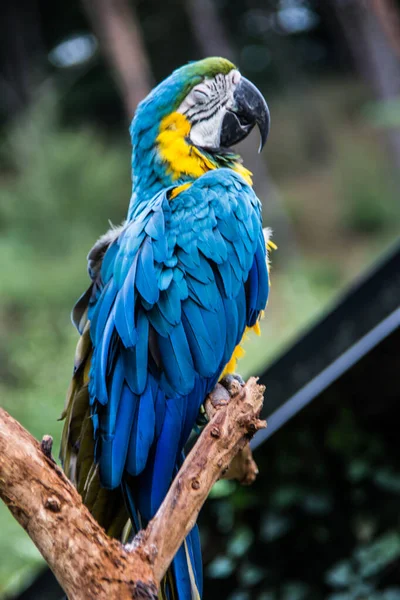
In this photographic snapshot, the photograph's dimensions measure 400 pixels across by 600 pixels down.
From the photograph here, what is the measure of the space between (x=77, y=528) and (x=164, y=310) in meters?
0.56

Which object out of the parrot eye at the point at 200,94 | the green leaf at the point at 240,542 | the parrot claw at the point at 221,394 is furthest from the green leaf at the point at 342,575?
the parrot eye at the point at 200,94

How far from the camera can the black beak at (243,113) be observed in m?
1.76

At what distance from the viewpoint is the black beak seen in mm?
1758

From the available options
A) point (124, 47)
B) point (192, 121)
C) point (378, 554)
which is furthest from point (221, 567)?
point (124, 47)

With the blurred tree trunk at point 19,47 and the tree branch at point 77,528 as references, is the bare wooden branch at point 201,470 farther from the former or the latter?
→ the blurred tree trunk at point 19,47

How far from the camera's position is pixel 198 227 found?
1524mm

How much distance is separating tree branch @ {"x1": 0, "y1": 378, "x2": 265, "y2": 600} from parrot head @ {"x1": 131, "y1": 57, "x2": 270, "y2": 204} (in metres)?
0.85

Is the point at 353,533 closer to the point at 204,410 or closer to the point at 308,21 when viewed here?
the point at 204,410

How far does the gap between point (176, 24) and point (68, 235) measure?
5.32 metres

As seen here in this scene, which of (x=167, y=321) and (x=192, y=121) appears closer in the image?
(x=167, y=321)

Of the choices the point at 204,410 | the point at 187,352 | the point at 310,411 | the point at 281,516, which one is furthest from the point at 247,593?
the point at 187,352

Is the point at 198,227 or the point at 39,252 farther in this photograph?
the point at 39,252

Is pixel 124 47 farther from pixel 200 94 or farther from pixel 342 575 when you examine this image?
pixel 342 575

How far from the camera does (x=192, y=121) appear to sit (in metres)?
1.72
